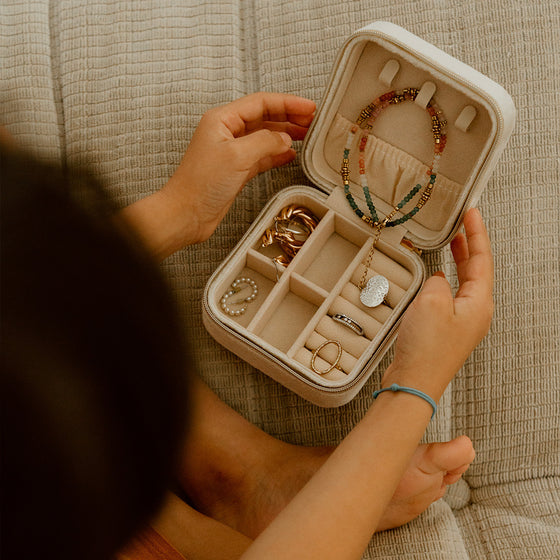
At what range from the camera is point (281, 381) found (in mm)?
794

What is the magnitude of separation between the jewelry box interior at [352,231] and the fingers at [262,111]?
42mm

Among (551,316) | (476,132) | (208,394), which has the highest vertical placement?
(476,132)

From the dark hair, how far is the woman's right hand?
36 centimetres

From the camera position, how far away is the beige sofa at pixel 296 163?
836 millimetres

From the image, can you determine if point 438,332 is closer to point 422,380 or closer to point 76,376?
point 422,380

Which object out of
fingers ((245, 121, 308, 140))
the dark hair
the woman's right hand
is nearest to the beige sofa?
fingers ((245, 121, 308, 140))

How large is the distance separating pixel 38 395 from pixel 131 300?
0.25 feet

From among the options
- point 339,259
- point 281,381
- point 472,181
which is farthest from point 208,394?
point 472,181

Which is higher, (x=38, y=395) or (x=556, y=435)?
(x=38, y=395)

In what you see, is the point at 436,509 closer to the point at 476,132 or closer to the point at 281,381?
the point at 281,381

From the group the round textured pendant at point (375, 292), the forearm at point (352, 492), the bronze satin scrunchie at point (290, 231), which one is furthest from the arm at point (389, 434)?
the bronze satin scrunchie at point (290, 231)

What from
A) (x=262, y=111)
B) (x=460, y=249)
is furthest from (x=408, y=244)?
(x=262, y=111)

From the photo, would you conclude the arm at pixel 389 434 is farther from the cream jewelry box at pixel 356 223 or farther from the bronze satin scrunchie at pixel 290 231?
the bronze satin scrunchie at pixel 290 231

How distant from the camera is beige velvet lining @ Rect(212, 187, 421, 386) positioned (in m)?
0.77
